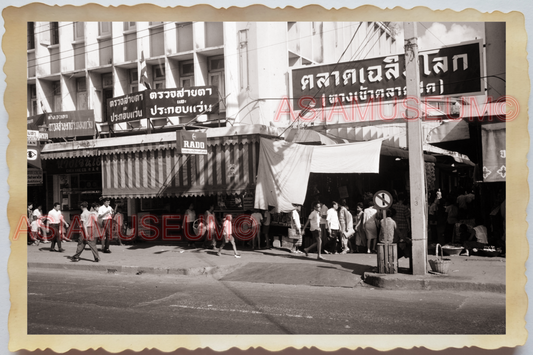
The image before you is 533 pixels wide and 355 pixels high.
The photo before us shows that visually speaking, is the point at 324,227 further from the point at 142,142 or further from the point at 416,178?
the point at 142,142

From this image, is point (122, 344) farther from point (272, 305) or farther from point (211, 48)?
point (211, 48)

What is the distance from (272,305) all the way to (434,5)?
5.05 meters

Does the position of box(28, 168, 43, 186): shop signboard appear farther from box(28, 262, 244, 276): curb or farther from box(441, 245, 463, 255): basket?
box(441, 245, 463, 255): basket

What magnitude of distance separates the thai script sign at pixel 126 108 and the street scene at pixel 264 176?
9 cm

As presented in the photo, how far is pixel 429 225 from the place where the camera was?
48.1 feet

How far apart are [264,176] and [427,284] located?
523 cm

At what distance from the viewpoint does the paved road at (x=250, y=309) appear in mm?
6648

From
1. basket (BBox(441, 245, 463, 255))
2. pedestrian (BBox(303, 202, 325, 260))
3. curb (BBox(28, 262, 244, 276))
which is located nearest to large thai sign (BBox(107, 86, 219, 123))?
pedestrian (BBox(303, 202, 325, 260))

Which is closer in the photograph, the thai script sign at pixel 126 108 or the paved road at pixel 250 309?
the paved road at pixel 250 309

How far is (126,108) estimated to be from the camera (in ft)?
48.9

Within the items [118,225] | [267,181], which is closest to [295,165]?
[267,181]

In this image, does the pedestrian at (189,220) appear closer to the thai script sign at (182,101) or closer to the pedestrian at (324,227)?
the thai script sign at (182,101)

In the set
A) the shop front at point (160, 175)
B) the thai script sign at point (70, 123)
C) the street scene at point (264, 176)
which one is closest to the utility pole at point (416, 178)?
the street scene at point (264, 176)

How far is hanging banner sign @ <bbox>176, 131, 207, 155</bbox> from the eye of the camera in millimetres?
12539
